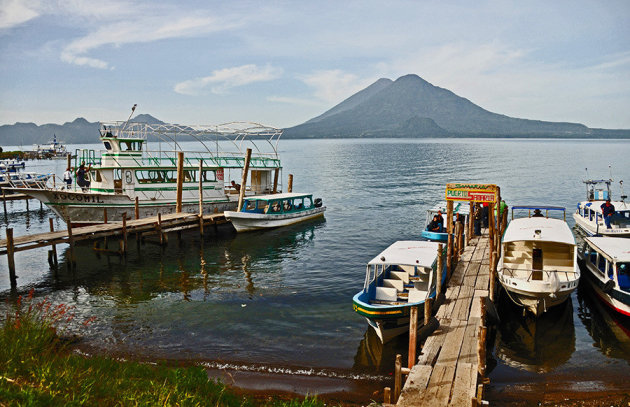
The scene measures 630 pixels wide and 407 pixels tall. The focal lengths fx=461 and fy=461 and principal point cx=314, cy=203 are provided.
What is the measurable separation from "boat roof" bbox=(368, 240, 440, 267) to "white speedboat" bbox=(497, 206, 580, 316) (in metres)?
3.22

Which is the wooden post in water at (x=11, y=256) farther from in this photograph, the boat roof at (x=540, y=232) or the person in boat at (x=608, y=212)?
the person in boat at (x=608, y=212)

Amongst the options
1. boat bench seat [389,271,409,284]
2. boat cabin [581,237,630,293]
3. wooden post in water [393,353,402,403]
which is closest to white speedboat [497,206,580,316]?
boat cabin [581,237,630,293]

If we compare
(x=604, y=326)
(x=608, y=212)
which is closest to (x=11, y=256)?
(x=604, y=326)

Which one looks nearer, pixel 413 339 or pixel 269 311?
pixel 413 339

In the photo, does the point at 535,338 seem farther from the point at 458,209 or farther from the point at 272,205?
the point at 272,205

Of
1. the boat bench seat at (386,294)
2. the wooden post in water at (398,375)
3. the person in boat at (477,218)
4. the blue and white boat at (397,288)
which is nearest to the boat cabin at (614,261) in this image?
the blue and white boat at (397,288)

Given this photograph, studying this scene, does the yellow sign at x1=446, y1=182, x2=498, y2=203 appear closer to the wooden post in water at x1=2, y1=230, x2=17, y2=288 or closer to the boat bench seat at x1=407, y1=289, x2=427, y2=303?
the boat bench seat at x1=407, y1=289, x2=427, y2=303

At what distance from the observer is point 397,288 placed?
18422mm

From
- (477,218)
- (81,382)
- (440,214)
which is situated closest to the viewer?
(81,382)

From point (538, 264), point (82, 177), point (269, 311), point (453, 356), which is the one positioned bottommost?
point (269, 311)

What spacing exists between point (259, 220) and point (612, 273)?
24187mm

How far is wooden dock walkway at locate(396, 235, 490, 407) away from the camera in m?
10.2

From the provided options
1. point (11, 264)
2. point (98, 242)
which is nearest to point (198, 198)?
point (98, 242)

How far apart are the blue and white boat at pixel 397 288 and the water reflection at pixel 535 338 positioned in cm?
306
